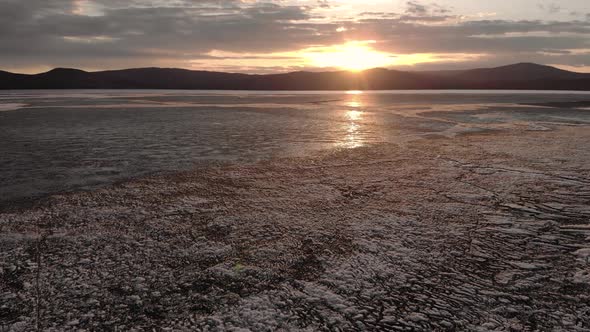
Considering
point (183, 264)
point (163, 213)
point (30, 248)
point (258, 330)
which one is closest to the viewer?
point (258, 330)

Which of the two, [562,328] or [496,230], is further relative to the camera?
[496,230]

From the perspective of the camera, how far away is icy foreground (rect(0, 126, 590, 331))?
7.36 ft

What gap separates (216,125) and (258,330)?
9465 millimetres

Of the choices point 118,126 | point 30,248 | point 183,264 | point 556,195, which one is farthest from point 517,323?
point 118,126

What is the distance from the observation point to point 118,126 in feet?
35.9

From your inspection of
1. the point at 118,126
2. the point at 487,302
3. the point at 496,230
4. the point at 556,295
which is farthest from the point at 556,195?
the point at 118,126

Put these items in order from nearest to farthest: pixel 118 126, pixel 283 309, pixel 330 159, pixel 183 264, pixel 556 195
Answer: pixel 283 309
pixel 183 264
pixel 556 195
pixel 330 159
pixel 118 126

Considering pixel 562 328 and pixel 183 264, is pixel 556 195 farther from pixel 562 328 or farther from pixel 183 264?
pixel 183 264

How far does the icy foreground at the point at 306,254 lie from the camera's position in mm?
2244

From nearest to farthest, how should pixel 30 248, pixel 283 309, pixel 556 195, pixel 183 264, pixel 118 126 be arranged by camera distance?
pixel 283 309 → pixel 183 264 → pixel 30 248 → pixel 556 195 → pixel 118 126

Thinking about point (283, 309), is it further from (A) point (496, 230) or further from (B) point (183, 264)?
(A) point (496, 230)

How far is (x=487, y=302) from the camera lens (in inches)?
92.7

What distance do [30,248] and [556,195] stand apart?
4.69 meters

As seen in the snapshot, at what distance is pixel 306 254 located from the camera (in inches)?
119
